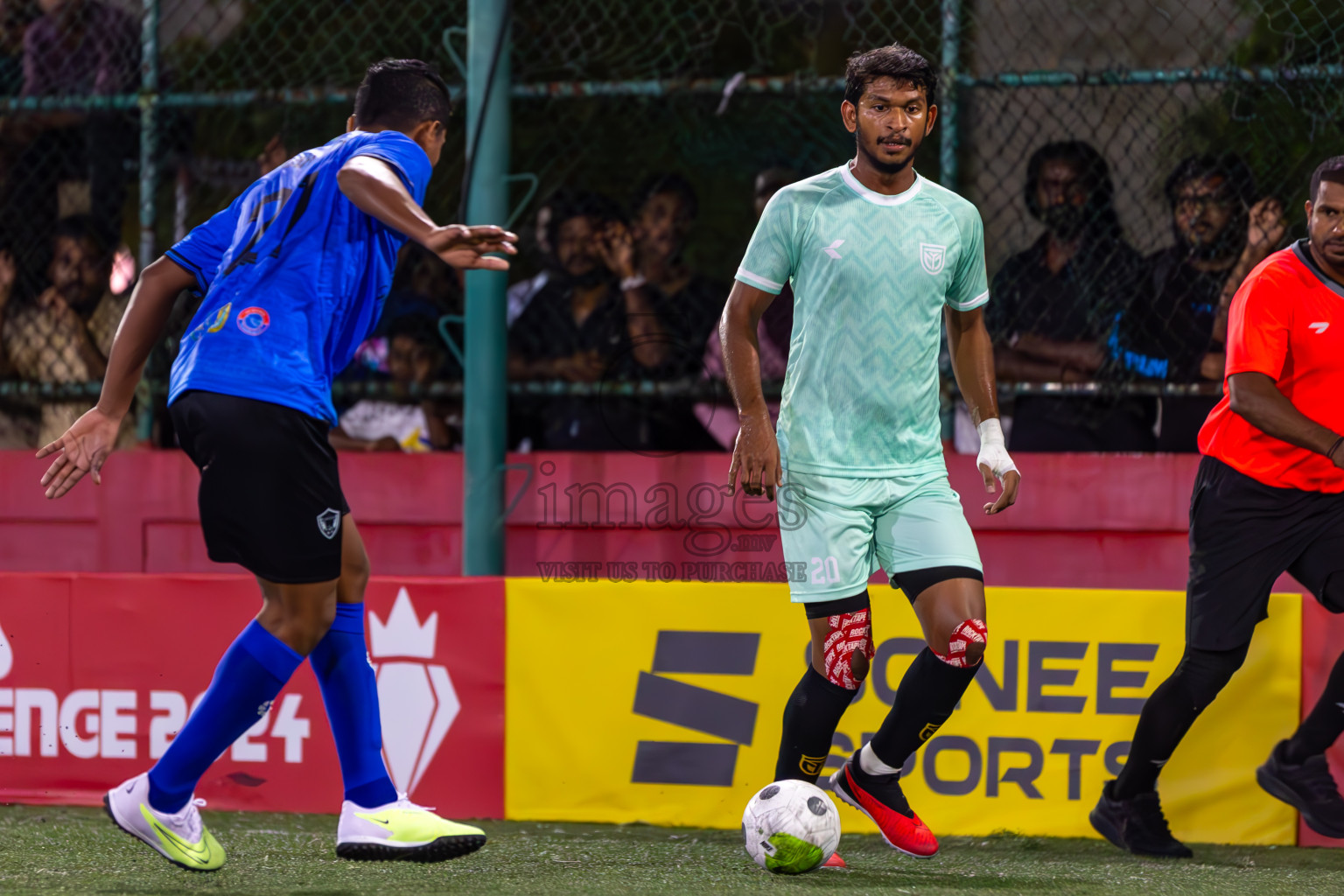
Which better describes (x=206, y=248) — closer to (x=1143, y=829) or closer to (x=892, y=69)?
(x=892, y=69)

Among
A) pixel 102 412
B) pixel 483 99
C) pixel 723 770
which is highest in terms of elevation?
pixel 483 99

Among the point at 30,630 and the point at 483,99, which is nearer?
the point at 30,630

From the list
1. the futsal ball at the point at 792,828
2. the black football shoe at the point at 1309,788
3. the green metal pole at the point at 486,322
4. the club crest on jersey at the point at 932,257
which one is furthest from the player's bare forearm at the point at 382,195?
the black football shoe at the point at 1309,788

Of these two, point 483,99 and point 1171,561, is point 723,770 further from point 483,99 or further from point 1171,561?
point 483,99

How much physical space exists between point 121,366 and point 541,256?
2801 millimetres

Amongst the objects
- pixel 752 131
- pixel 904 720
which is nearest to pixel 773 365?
pixel 752 131

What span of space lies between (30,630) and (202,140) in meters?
2.37

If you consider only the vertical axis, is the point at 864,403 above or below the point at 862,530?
above

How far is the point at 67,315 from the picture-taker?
635 centimetres

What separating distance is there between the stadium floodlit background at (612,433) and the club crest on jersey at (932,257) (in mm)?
1287

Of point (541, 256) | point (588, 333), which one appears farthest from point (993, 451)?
point (541, 256)

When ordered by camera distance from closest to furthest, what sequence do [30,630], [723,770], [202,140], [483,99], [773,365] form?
[723,770] < [30,630] < [483,99] < [773,365] < [202,140]

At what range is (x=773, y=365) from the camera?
586cm

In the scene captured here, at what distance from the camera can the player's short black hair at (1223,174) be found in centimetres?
551
